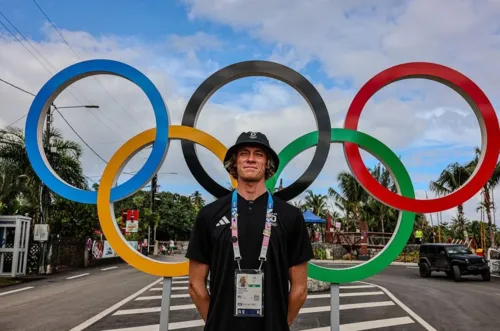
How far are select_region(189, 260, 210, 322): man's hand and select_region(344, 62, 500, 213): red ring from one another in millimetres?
2863

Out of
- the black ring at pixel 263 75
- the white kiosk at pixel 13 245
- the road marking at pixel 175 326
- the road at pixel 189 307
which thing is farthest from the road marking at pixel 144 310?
the white kiosk at pixel 13 245

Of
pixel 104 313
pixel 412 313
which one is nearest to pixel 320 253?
pixel 412 313

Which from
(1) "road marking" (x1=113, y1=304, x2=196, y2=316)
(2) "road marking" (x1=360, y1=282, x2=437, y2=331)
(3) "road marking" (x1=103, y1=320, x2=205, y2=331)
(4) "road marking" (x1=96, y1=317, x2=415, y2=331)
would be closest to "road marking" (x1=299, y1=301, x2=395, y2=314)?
(2) "road marking" (x1=360, y1=282, x2=437, y2=331)

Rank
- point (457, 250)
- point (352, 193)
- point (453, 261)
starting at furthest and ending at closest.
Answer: point (352, 193) → point (457, 250) → point (453, 261)

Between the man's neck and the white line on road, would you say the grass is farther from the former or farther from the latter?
the man's neck

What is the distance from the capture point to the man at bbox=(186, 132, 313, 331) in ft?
7.97

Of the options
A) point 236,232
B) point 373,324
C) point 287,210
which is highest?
point 287,210

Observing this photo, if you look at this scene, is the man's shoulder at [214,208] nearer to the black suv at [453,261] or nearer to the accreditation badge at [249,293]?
the accreditation badge at [249,293]

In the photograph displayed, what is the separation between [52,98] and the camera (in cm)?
539

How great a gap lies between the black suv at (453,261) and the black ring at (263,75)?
13.1 m

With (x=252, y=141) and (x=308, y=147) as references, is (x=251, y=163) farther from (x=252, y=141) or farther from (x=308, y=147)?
(x=308, y=147)

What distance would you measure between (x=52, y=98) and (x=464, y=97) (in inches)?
197

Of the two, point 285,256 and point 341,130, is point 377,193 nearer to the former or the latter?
point 341,130

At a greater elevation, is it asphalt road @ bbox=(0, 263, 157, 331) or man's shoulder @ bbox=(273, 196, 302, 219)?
man's shoulder @ bbox=(273, 196, 302, 219)
